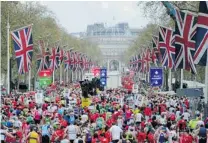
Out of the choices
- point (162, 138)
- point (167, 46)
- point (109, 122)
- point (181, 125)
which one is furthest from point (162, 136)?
point (167, 46)

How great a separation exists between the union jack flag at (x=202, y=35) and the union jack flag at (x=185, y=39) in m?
3.33

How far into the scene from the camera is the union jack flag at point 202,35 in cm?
1977

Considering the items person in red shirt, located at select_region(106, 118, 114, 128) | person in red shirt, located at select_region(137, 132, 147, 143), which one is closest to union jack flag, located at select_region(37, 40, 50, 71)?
person in red shirt, located at select_region(106, 118, 114, 128)

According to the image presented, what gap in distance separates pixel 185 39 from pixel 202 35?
4298 millimetres

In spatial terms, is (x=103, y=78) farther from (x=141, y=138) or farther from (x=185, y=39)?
(x=141, y=138)

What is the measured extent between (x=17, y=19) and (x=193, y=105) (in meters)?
28.5

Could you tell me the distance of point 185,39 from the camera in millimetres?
24250

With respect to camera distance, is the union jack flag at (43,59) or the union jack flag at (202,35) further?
the union jack flag at (43,59)

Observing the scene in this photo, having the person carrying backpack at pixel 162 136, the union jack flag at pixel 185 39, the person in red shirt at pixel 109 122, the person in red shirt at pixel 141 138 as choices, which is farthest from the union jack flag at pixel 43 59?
the person carrying backpack at pixel 162 136

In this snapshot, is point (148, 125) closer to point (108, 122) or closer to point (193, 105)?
point (108, 122)

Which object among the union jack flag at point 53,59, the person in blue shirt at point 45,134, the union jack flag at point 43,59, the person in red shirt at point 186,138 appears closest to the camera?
the person in red shirt at point 186,138

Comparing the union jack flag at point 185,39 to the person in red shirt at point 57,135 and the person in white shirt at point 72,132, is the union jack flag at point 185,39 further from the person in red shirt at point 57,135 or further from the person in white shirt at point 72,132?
the person in red shirt at point 57,135

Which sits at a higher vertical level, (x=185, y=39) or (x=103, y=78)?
(x=185, y=39)

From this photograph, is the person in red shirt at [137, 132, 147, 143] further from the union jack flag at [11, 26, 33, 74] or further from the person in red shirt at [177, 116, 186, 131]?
the union jack flag at [11, 26, 33, 74]
